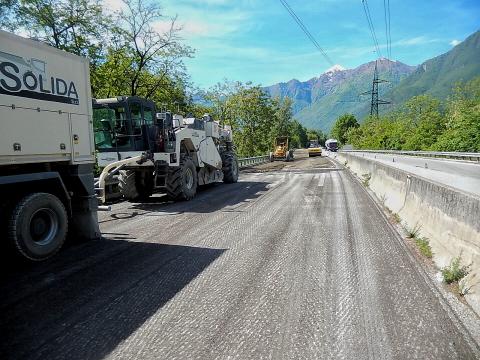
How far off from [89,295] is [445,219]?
4.74 metres

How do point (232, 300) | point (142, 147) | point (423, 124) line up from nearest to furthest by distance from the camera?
point (232, 300) < point (142, 147) < point (423, 124)

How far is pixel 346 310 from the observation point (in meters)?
3.82

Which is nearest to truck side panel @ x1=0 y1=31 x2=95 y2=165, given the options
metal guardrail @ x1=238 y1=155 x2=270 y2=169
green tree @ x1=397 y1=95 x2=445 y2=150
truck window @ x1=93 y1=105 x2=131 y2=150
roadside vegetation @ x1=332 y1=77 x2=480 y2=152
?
truck window @ x1=93 y1=105 x2=131 y2=150

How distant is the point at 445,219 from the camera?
17.0ft

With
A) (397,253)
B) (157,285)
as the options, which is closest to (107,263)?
(157,285)

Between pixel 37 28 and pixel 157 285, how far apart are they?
80.9 ft

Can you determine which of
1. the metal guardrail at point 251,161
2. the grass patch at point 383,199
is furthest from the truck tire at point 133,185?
the metal guardrail at point 251,161

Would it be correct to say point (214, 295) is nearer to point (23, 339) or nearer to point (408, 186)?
point (23, 339)

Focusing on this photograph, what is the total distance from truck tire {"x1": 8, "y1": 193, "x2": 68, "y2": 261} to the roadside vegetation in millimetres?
28713

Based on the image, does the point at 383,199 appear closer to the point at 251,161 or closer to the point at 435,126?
the point at 251,161

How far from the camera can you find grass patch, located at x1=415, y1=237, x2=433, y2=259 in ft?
17.9

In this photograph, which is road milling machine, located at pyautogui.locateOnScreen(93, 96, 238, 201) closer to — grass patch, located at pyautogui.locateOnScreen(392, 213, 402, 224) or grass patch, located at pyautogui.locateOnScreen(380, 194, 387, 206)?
grass patch, located at pyautogui.locateOnScreen(380, 194, 387, 206)

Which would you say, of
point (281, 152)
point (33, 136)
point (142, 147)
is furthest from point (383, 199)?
point (281, 152)

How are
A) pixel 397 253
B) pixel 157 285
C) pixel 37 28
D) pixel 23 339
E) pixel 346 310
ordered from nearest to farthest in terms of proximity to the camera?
pixel 23 339
pixel 346 310
pixel 157 285
pixel 397 253
pixel 37 28
